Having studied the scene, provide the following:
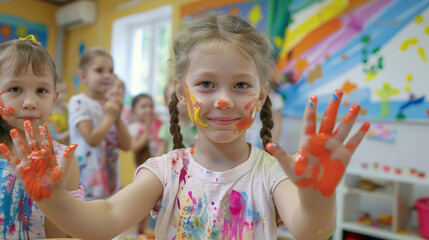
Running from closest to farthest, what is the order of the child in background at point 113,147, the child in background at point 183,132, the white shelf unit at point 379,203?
the child in background at point 183,132 → the child in background at point 113,147 → the white shelf unit at point 379,203

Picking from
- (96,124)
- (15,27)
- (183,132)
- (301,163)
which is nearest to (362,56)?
(183,132)

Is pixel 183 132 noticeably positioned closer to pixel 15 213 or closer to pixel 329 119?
pixel 15 213

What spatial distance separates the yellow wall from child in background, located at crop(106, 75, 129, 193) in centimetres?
399

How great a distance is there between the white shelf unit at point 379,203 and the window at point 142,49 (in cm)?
259

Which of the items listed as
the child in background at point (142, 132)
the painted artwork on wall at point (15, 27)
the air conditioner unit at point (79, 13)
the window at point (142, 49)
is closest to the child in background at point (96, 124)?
the child in background at point (142, 132)

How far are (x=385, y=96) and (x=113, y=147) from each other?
190 centimetres

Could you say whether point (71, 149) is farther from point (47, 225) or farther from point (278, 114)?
point (278, 114)

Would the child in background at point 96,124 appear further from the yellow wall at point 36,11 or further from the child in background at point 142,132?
the yellow wall at point 36,11

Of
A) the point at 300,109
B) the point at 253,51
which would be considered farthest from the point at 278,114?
the point at 253,51

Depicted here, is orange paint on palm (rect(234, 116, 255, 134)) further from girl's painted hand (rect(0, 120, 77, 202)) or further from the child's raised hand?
the child's raised hand

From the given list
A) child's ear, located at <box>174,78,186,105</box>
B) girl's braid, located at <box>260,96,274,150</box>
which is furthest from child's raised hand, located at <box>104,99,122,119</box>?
girl's braid, located at <box>260,96,274,150</box>

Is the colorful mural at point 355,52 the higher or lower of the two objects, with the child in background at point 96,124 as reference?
higher

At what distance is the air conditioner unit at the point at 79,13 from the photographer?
5.00m

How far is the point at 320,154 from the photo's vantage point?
0.62 meters
